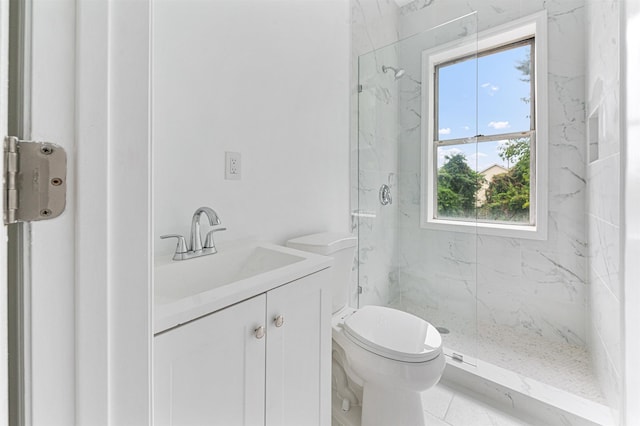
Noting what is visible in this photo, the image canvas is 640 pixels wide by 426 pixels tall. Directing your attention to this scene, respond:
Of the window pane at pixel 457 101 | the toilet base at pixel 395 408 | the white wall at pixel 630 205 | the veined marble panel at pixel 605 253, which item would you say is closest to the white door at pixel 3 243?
the toilet base at pixel 395 408

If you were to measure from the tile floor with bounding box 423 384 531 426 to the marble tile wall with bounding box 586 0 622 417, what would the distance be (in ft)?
1.50

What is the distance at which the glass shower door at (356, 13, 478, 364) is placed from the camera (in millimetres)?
1860

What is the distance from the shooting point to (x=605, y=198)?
1.33 meters

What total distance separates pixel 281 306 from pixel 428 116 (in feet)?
5.88

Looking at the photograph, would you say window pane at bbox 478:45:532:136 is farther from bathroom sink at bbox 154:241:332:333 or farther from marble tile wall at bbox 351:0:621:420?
bathroom sink at bbox 154:241:332:333

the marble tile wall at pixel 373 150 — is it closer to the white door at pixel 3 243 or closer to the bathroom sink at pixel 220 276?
the bathroom sink at pixel 220 276

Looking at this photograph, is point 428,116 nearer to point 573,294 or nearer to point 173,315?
point 573,294

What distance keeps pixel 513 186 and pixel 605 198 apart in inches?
30.6

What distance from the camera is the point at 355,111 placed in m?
1.82

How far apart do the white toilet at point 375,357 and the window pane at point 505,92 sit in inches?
64.5

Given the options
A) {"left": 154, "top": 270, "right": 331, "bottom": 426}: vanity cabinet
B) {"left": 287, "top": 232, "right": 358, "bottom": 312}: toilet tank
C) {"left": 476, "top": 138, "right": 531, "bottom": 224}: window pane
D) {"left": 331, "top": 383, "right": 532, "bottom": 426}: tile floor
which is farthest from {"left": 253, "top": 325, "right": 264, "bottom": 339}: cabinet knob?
{"left": 476, "top": 138, "right": 531, "bottom": 224}: window pane

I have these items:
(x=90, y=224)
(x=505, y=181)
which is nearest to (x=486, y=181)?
(x=505, y=181)

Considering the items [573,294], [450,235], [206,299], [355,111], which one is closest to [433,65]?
[355,111]

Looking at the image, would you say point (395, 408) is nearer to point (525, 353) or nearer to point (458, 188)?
point (525, 353)
